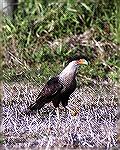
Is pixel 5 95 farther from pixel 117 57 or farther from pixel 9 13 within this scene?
pixel 117 57

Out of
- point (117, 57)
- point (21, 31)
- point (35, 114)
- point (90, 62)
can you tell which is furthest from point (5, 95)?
point (117, 57)

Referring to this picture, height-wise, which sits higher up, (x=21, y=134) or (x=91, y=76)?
(x=91, y=76)

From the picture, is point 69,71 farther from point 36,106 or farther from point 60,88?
point 36,106

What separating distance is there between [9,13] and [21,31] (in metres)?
0.11

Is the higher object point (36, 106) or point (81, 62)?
point (81, 62)

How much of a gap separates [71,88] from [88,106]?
0.41ft

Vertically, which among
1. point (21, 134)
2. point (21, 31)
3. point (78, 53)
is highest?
point (21, 31)

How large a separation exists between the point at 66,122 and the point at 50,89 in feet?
0.61

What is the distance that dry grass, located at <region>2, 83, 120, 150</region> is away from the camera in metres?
1.88

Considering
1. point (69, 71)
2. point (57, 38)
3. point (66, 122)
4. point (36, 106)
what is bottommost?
point (66, 122)

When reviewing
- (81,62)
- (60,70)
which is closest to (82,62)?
(81,62)

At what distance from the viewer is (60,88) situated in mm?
1885

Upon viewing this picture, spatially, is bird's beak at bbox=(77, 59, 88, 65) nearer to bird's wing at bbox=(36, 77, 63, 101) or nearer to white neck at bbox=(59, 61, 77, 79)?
white neck at bbox=(59, 61, 77, 79)

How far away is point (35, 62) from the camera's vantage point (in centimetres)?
192
